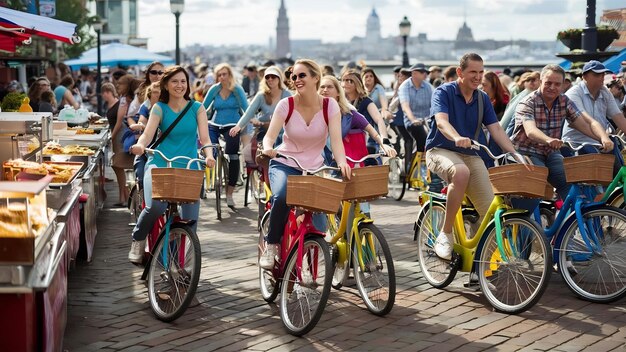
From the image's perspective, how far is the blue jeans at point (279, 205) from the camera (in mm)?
7738

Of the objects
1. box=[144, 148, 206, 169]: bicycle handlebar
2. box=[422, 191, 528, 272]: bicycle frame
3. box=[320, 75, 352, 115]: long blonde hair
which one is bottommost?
box=[422, 191, 528, 272]: bicycle frame

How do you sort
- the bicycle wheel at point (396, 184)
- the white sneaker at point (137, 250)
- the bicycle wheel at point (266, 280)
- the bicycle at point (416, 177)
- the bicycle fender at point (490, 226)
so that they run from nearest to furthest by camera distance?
1. the bicycle fender at point (490, 226)
2. the bicycle wheel at point (266, 280)
3. the white sneaker at point (137, 250)
4. the bicycle at point (416, 177)
5. the bicycle wheel at point (396, 184)

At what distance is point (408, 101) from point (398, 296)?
7.77m

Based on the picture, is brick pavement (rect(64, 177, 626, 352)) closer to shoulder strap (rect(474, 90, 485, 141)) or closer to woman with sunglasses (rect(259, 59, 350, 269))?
woman with sunglasses (rect(259, 59, 350, 269))

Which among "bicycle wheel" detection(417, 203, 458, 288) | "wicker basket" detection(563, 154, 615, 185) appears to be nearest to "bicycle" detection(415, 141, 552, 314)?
"bicycle wheel" detection(417, 203, 458, 288)

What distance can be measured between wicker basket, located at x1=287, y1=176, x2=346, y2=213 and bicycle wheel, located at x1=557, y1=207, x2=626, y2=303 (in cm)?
203

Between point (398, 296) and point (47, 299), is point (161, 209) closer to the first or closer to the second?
point (398, 296)

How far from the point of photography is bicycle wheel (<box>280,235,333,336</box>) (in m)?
7.18

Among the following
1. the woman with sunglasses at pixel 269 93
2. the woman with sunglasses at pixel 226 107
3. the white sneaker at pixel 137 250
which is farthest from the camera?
the woman with sunglasses at pixel 226 107

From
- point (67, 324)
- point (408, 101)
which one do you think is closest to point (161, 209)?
point (67, 324)

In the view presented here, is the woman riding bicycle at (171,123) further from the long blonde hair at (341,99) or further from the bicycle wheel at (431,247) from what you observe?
the bicycle wheel at (431,247)

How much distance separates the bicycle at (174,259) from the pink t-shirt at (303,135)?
0.69m

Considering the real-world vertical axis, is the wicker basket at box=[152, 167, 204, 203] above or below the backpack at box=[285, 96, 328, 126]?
below

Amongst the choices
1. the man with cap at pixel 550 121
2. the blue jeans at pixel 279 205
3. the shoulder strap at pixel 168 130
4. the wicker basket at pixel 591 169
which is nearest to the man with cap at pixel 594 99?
the man with cap at pixel 550 121
